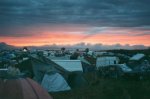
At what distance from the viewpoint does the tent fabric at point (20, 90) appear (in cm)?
1394

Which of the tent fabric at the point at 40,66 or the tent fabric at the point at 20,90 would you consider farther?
the tent fabric at the point at 40,66

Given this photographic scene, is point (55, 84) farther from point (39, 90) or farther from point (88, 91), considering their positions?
point (39, 90)

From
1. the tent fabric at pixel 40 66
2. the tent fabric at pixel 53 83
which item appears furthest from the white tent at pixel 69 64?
the tent fabric at pixel 53 83

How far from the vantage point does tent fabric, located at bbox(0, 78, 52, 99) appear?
13.9 metres

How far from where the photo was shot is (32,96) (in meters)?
13.9

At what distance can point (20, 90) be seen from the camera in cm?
1416

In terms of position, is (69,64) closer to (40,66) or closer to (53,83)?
(40,66)

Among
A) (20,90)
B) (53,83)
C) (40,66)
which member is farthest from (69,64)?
(20,90)

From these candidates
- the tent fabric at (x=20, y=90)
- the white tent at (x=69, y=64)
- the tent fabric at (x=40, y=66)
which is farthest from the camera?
the white tent at (x=69, y=64)

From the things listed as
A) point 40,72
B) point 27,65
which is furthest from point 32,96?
point 27,65

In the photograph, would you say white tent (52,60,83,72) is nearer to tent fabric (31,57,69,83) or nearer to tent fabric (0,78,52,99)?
tent fabric (31,57,69,83)

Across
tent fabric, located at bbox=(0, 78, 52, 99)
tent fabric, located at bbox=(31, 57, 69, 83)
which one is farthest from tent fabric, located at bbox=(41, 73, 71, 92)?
tent fabric, located at bbox=(0, 78, 52, 99)

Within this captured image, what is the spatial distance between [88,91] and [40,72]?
4.38 m

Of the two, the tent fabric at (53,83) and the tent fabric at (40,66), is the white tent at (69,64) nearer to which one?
the tent fabric at (40,66)
